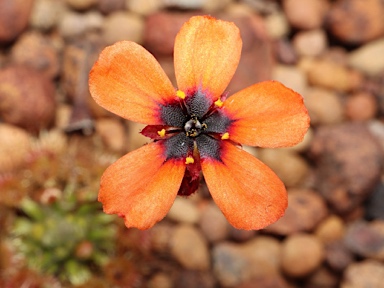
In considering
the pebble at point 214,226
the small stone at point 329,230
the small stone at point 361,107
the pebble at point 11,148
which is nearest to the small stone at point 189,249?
the pebble at point 214,226

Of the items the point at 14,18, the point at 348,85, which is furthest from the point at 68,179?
the point at 348,85

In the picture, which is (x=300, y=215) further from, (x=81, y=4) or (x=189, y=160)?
(x=81, y=4)

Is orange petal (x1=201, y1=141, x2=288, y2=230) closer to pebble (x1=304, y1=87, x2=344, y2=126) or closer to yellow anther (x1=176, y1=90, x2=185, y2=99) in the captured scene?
yellow anther (x1=176, y1=90, x2=185, y2=99)

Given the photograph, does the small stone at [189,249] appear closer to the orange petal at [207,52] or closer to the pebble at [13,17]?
the pebble at [13,17]

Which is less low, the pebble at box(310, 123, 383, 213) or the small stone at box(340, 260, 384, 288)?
the pebble at box(310, 123, 383, 213)

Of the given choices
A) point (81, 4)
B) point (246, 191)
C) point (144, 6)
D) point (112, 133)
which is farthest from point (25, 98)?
point (246, 191)

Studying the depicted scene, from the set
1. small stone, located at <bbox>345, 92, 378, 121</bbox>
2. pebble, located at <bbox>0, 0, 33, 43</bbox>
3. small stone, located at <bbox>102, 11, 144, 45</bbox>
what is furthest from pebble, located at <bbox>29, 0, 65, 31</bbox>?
small stone, located at <bbox>345, 92, 378, 121</bbox>
